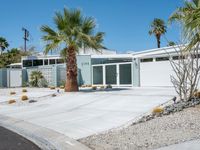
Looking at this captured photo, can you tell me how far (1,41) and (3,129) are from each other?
175 ft

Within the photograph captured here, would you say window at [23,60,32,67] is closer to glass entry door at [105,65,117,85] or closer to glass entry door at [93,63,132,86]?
glass entry door at [93,63,132,86]

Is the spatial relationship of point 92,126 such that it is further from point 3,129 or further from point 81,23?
point 81,23

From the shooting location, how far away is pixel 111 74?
3186 centimetres

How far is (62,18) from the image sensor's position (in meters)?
22.3

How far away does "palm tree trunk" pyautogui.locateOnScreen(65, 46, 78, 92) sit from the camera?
74.7ft

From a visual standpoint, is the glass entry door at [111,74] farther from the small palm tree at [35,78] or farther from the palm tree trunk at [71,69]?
the palm tree trunk at [71,69]

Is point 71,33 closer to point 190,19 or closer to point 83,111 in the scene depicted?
point 83,111

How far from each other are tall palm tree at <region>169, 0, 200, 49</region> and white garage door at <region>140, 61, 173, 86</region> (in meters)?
12.1

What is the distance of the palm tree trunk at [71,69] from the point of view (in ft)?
74.7

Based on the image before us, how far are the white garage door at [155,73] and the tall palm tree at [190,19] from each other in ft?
39.8

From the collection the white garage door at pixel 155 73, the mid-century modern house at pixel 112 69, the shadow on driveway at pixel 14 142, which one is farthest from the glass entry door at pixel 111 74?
the shadow on driveway at pixel 14 142

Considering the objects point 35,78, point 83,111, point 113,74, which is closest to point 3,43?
point 35,78

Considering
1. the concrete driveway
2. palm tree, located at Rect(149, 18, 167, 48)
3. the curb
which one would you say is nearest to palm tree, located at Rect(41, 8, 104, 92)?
the concrete driveway

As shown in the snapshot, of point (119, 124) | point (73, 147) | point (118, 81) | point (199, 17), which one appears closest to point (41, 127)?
point (119, 124)
